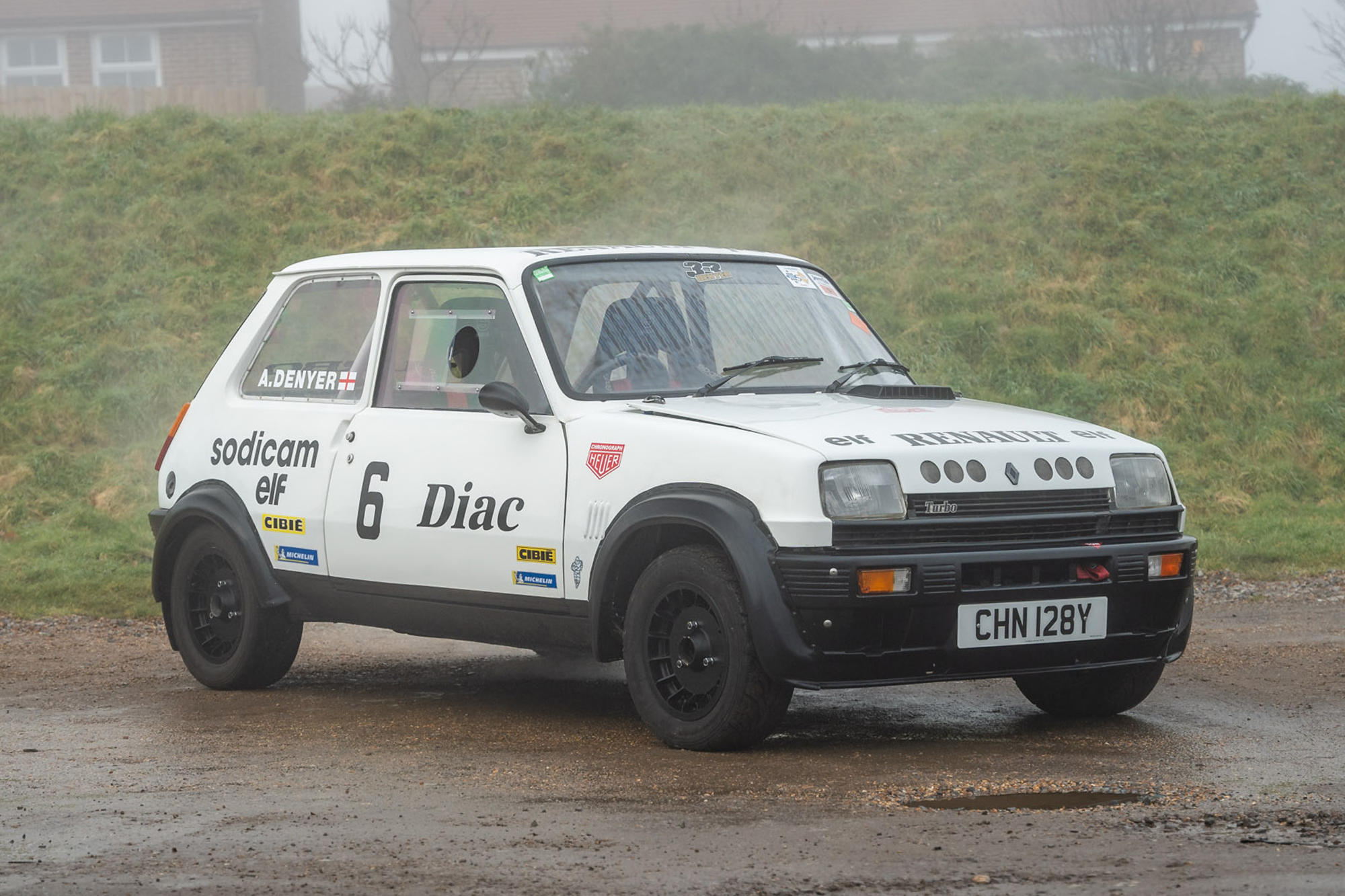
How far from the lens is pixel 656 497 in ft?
19.3

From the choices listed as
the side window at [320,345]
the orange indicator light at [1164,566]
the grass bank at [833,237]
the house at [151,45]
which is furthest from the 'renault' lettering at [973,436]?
the house at [151,45]

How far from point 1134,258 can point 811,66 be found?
14.4 metres

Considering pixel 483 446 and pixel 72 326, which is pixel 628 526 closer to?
pixel 483 446

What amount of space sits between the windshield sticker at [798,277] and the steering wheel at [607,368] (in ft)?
3.03

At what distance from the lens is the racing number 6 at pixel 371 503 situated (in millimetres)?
6938

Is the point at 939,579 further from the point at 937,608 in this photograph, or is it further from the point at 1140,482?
the point at 1140,482

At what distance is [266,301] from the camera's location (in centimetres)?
805

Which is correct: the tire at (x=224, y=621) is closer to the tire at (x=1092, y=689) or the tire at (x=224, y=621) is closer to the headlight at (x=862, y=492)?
the headlight at (x=862, y=492)

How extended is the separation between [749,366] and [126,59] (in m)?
43.5

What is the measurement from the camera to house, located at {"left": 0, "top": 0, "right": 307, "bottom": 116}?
1789 inches

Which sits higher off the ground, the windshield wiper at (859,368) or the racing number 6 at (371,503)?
the windshield wiper at (859,368)

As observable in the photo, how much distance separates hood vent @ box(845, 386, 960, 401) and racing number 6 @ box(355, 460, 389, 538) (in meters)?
1.91

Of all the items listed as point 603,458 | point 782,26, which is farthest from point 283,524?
point 782,26

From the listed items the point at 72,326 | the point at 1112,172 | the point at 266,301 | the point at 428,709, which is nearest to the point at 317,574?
the point at 428,709
